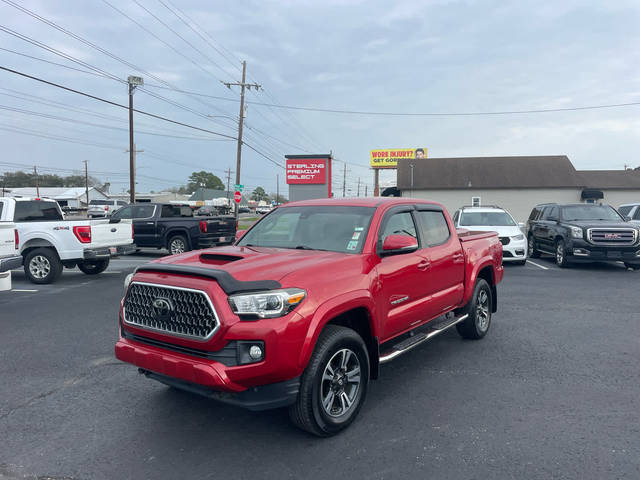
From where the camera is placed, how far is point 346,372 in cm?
362

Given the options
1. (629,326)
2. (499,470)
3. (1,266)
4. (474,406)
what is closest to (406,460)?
(499,470)

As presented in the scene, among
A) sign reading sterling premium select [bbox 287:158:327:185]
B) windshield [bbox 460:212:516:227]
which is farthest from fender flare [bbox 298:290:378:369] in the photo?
sign reading sterling premium select [bbox 287:158:327:185]

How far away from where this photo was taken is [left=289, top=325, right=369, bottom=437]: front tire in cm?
324

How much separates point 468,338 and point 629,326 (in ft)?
8.56

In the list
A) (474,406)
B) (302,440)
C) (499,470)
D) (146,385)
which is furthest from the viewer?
(146,385)

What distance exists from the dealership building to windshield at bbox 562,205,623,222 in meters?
24.1

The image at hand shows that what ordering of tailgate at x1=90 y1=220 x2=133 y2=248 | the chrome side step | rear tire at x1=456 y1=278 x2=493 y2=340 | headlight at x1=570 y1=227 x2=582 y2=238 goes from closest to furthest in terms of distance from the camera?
the chrome side step, rear tire at x1=456 y1=278 x2=493 y2=340, tailgate at x1=90 y1=220 x2=133 y2=248, headlight at x1=570 y1=227 x2=582 y2=238

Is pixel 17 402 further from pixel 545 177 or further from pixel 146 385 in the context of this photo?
A: pixel 545 177

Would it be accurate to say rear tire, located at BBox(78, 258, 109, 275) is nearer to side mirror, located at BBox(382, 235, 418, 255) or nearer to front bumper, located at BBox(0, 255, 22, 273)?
front bumper, located at BBox(0, 255, 22, 273)

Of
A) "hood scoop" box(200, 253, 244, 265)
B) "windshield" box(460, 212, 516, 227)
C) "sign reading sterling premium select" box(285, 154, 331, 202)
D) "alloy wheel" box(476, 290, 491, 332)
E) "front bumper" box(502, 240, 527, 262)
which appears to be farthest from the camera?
"sign reading sterling premium select" box(285, 154, 331, 202)

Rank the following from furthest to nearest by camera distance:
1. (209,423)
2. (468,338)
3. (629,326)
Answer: (629,326) < (468,338) < (209,423)

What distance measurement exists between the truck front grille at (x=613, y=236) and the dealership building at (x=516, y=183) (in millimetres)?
25855

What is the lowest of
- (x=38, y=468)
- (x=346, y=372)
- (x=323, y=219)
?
(x=38, y=468)

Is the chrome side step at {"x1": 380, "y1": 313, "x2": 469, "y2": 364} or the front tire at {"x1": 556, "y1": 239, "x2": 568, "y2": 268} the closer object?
the chrome side step at {"x1": 380, "y1": 313, "x2": 469, "y2": 364}
